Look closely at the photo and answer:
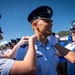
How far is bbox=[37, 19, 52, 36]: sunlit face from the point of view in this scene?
3382 millimetres

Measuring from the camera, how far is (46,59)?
3324mm

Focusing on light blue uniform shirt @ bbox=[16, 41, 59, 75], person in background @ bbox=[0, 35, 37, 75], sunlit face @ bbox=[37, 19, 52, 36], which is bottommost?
light blue uniform shirt @ bbox=[16, 41, 59, 75]

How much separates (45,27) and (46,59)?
54 cm

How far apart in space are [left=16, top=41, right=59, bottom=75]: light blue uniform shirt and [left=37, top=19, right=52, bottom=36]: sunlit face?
20cm

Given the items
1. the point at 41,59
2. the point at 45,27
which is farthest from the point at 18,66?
the point at 45,27

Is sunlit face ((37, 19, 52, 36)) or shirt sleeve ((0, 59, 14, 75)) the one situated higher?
sunlit face ((37, 19, 52, 36))

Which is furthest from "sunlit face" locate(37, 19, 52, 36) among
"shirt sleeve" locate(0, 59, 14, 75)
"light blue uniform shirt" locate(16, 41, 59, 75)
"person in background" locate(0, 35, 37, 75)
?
"shirt sleeve" locate(0, 59, 14, 75)

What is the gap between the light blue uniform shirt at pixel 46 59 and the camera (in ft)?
10.6

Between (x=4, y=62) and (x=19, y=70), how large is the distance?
181mm

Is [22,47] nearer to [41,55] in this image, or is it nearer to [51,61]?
[41,55]

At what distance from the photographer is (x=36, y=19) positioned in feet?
12.0

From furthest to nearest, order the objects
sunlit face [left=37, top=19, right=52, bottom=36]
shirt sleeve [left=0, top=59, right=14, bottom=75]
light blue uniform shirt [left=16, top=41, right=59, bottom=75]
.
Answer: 1. sunlit face [left=37, top=19, right=52, bottom=36]
2. light blue uniform shirt [left=16, top=41, right=59, bottom=75]
3. shirt sleeve [left=0, top=59, right=14, bottom=75]

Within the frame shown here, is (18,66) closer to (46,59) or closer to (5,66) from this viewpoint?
(5,66)

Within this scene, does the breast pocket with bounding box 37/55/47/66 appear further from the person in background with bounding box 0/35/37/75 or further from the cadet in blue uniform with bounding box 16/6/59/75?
the person in background with bounding box 0/35/37/75
